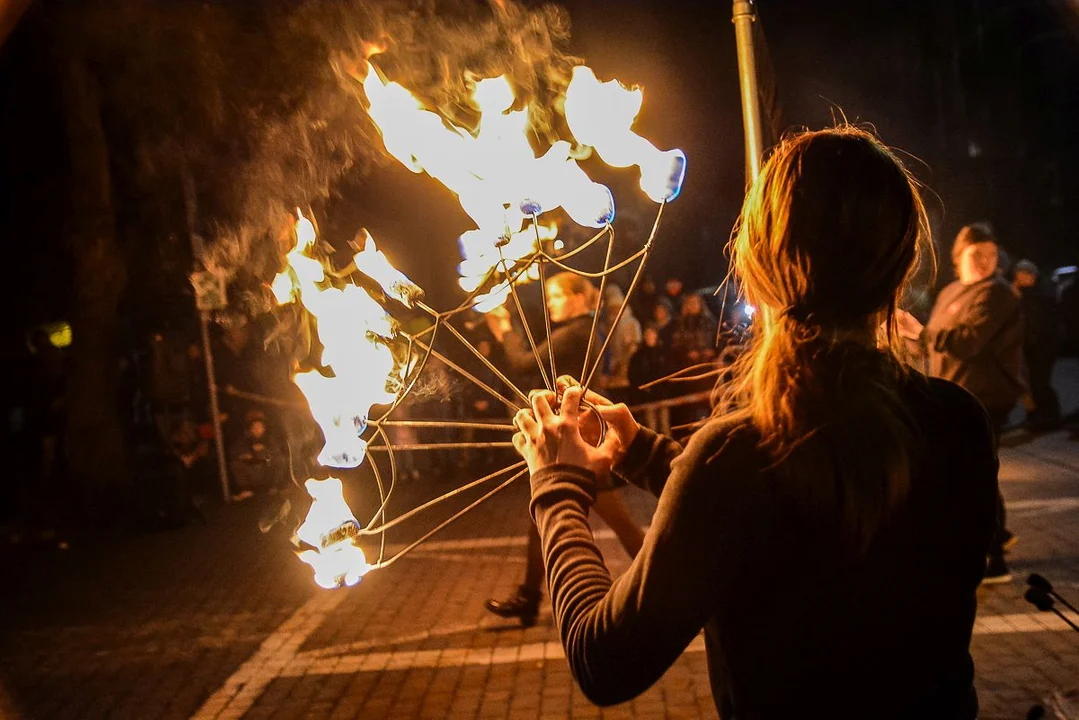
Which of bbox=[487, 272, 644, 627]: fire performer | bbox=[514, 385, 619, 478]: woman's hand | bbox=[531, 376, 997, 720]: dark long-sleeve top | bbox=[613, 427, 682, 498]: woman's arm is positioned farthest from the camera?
bbox=[487, 272, 644, 627]: fire performer

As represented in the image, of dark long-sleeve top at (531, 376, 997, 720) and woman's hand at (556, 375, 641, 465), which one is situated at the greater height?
woman's hand at (556, 375, 641, 465)

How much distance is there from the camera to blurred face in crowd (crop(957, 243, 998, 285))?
19.1 ft

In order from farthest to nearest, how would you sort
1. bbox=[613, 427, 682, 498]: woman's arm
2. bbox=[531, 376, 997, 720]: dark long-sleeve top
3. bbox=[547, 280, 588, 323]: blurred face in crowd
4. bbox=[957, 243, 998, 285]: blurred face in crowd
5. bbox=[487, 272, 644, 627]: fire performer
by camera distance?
bbox=[957, 243, 998, 285]: blurred face in crowd → bbox=[547, 280, 588, 323]: blurred face in crowd → bbox=[487, 272, 644, 627]: fire performer → bbox=[613, 427, 682, 498]: woman's arm → bbox=[531, 376, 997, 720]: dark long-sleeve top

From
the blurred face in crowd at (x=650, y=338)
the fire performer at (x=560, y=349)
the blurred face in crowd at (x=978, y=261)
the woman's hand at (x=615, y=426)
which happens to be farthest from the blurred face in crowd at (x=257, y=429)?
the woman's hand at (x=615, y=426)

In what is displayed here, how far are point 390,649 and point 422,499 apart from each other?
14.6ft

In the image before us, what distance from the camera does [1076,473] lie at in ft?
27.4

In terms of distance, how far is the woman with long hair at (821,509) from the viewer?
1.26 metres

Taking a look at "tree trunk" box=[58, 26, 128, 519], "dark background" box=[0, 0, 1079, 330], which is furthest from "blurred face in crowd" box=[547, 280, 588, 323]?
"tree trunk" box=[58, 26, 128, 519]

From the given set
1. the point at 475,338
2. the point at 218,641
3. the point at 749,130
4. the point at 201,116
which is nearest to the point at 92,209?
the point at 201,116

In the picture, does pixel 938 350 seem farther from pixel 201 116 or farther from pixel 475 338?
pixel 201 116

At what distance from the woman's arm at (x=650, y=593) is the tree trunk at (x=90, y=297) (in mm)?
10288

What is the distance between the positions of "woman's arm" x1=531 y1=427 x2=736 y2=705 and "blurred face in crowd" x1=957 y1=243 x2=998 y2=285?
519 centimetres

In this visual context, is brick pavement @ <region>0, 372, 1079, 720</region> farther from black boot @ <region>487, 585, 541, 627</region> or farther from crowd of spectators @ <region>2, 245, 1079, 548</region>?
crowd of spectators @ <region>2, 245, 1079, 548</region>

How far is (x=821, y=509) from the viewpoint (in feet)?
4.09
